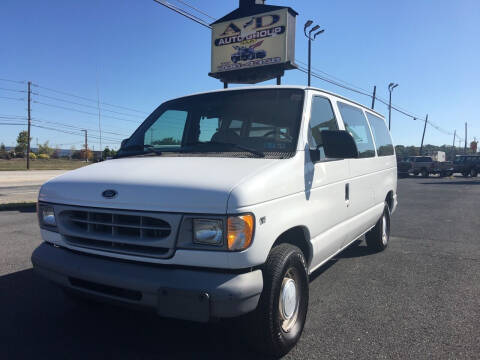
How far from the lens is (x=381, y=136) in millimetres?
5668

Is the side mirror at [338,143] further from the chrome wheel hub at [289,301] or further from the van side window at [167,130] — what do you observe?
the van side window at [167,130]

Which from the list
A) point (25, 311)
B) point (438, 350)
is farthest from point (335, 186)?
point (25, 311)

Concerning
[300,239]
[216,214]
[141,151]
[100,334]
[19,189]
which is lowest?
[100,334]

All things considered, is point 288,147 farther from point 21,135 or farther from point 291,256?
point 21,135

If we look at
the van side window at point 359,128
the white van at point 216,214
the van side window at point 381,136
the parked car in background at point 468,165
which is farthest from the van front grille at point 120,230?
the parked car in background at point 468,165

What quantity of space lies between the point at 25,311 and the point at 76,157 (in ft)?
317

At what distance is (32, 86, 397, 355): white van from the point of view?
220cm

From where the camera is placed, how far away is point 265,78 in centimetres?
1777

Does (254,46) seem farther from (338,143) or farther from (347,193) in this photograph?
(338,143)

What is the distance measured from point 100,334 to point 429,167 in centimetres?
3243

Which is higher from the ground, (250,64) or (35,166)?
(250,64)

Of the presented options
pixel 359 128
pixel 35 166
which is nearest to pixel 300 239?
pixel 359 128

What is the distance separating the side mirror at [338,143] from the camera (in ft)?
9.73

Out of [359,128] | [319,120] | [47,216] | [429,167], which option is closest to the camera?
[47,216]
